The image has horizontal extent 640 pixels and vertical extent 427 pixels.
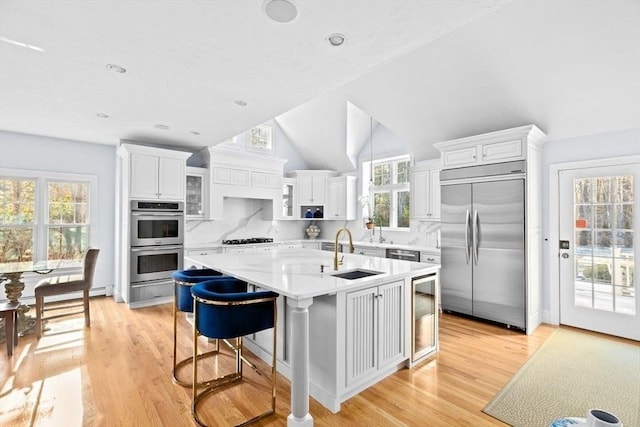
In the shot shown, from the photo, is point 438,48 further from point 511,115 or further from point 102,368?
point 102,368

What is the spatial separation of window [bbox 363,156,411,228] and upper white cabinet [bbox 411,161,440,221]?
Answer: 0.56 m

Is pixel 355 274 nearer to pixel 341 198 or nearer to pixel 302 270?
pixel 302 270

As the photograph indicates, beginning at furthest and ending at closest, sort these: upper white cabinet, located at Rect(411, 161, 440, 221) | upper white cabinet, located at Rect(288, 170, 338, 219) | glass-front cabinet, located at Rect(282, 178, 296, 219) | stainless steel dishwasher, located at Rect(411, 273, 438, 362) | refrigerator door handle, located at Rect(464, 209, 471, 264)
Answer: upper white cabinet, located at Rect(288, 170, 338, 219) → glass-front cabinet, located at Rect(282, 178, 296, 219) → upper white cabinet, located at Rect(411, 161, 440, 221) → refrigerator door handle, located at Rect(464, 209, 471, 264) → stainless steel dishwasher, located at Rect(411, 273, 438, 362)

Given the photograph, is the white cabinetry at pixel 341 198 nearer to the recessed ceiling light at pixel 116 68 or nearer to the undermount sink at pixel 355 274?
the undermount sink at pixel 355 274

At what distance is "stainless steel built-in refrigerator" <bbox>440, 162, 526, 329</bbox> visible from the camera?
379cm

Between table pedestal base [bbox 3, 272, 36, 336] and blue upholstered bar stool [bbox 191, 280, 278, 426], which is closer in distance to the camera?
blue upholstered bar stool [bbox 191, 280, 278, 426]

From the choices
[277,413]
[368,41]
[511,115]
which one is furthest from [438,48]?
[277,413]

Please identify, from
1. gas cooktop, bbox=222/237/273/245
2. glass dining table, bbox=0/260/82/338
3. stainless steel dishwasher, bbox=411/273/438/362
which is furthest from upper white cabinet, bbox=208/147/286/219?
stainless steel dishwasher, bbox=411/273/438/362

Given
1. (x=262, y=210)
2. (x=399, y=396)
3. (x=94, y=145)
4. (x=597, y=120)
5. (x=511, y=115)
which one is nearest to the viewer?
(x=399, y=396)

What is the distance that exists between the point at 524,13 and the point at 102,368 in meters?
4.96

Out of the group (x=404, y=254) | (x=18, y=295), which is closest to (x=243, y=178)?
(x=404, y=254)

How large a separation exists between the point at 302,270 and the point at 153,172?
3356mm

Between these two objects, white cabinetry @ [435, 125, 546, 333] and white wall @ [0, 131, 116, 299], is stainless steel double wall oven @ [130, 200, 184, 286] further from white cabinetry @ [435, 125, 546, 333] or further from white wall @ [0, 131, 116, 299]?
white cabinetry @ [435, 125, 546, 333]

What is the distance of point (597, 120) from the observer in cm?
358
